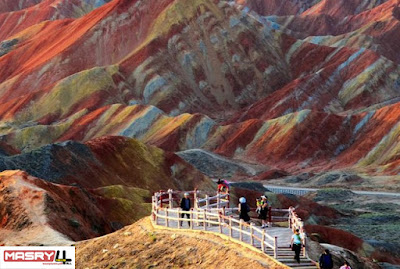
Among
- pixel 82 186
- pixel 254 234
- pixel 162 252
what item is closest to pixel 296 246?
pixel 254 234

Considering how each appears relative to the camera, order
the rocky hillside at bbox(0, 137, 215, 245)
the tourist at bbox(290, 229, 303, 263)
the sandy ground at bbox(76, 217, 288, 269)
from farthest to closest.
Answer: the rocky hillside at bbox(0, 137, 215, 245) < the sandy ground at bbox(76, 217, 288, 269) < the tourist at bbox(290, 229, 303, 263)

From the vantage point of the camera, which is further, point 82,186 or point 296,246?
point 82,186

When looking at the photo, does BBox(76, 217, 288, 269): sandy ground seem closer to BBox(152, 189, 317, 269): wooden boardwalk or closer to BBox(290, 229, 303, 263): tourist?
BBox(152, 189, 317, 269): wooden boardwalk

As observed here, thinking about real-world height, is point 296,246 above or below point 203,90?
below

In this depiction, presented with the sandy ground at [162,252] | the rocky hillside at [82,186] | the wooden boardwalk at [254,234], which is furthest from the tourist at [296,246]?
the rocky hillside at [82,186]

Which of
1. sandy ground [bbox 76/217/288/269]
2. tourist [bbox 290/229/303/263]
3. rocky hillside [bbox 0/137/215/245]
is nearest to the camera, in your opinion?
tourist [bbox 290/229/303/263]

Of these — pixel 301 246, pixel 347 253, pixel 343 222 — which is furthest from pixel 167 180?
pixel 301 246

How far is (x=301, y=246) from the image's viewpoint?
79.0ft

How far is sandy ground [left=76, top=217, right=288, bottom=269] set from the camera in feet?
79.5

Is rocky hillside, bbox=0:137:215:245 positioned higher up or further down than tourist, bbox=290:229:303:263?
higher up

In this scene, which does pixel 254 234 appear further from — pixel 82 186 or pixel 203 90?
pixel 203 90

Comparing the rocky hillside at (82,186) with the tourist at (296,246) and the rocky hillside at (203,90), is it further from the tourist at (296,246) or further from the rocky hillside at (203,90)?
the rocky hillside at (203,90)

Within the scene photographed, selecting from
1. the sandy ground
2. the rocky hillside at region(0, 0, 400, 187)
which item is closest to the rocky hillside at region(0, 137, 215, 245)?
the sandy ground

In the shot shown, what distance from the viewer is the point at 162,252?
90.8 feet
